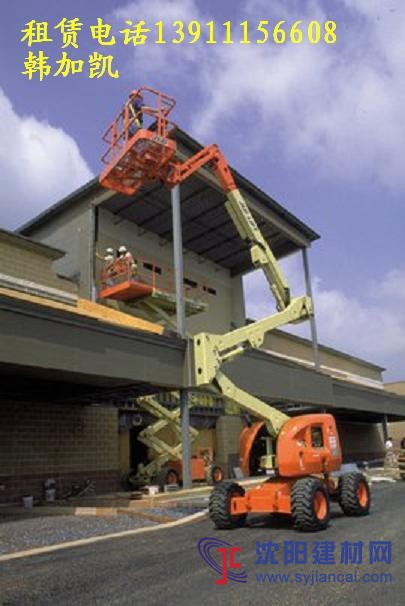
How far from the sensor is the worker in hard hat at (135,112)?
14.4 metres

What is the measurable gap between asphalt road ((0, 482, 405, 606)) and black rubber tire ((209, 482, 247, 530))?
28 cm

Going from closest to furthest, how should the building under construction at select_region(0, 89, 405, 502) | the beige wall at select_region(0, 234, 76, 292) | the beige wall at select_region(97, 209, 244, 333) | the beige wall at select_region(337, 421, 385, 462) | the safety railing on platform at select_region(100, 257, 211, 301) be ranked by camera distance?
the building under construction at select_region(0, 89, 405, 502) < the beige wall at select_region(0, 234, 76, 292) < the safety railing on platform at select_region(100, 257, 211, 301) < the beige wall at select_region(97, 209, 244, 333) < the beige wall at select_region(337, 421, 385, 462)

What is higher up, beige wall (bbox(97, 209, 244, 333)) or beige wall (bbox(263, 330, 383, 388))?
beige wall (bbox(97, 209, 244, 333))

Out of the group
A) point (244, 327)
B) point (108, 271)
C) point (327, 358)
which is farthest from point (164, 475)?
point (327, 358)

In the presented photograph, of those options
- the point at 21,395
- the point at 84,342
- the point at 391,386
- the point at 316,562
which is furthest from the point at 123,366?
the point at 391,386

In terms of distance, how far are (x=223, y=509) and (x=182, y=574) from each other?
409cm

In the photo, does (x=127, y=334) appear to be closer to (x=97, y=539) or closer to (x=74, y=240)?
(x=97, y=539)

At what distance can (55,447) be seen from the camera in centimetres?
2106

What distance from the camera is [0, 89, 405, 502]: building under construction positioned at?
1659cm

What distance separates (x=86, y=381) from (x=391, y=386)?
54.6 meters

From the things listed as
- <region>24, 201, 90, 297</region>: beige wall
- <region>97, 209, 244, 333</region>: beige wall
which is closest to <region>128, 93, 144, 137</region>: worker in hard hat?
<region>24, 201, 90, 297</region>: beige wall

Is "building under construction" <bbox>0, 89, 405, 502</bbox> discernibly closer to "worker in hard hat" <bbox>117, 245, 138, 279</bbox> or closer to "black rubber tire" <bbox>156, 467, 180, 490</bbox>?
"worker in hard hat" <bbox>117, 245, 138, 279</bbox>

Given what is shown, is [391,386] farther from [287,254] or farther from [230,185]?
[230,185]

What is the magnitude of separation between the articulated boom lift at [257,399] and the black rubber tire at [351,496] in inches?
0.9
